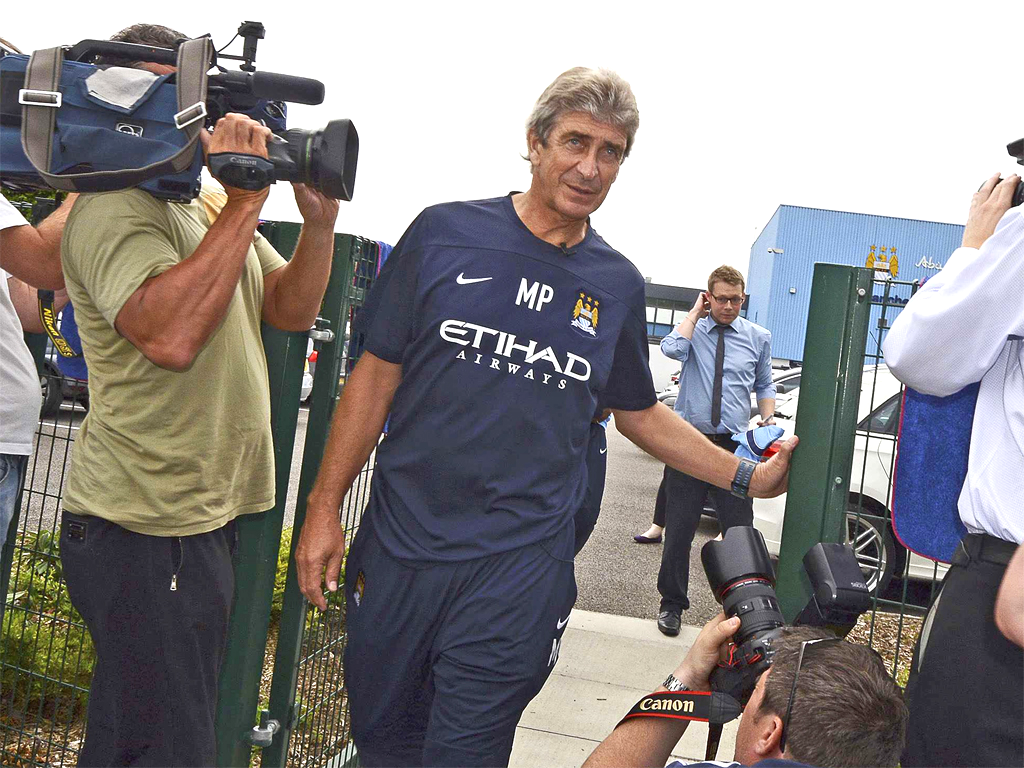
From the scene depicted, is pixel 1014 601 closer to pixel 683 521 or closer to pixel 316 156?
pixel 316 156

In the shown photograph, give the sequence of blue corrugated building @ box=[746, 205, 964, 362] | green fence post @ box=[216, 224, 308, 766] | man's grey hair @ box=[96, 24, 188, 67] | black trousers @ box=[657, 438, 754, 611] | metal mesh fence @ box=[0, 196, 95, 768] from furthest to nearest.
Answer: blue corrugated building @ box=[746, 205, 964, 362] → black trousers @ box=[657, 438, 754, 611] → metal mesh fence @ box=[0, 196, 95, 768] → green fence post @ box=[216, 224, 308, 766] → man's grey hair @ box=[96, 24, 188, 67]

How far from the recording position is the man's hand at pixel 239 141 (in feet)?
6.59

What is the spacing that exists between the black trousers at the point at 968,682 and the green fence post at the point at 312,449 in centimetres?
180

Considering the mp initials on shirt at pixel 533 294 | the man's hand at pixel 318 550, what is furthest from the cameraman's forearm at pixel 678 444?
the man's hand at pixel 318 550

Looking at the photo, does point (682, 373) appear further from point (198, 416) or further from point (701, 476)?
point (198, 416)

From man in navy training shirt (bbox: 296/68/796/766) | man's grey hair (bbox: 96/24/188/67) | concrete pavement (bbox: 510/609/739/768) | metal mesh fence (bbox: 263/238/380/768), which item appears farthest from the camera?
concrete pavement (bbox: 510/609/739/768)

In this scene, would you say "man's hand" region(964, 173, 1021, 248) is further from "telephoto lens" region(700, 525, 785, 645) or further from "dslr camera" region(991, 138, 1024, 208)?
"telephoto lens" region(700, 525, 785, 645)

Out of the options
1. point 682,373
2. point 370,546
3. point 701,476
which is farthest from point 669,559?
point 370,546

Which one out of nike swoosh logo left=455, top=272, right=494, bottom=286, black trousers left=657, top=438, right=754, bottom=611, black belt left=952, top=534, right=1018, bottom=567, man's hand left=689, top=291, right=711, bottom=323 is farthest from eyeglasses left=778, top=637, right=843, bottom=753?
man's hand left=689, top=291, right=711, bottom=323

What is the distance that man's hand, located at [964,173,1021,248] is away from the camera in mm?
1902

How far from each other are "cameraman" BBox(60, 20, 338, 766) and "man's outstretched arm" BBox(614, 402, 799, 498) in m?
1.06

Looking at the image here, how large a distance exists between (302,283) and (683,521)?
373 centimetres

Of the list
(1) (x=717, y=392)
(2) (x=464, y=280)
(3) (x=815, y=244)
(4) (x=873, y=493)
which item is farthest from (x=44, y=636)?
(3) (x=815, y=244)

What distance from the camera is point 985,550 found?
6.07 ft
